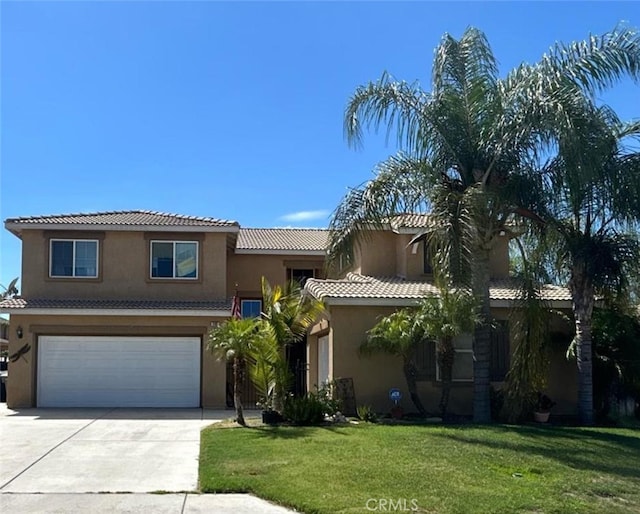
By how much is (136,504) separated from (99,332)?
1366cm

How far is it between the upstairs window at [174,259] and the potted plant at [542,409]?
11044mm

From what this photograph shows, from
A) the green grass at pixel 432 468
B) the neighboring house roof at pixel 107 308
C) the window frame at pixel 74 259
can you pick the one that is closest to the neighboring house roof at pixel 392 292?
the neighboring house roof at pixel 107 308

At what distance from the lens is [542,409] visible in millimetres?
17578

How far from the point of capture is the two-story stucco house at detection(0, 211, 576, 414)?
2005 centimetres

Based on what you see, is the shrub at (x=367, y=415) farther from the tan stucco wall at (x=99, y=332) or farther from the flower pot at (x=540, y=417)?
the tan stucco wall at (x=99, y=332)

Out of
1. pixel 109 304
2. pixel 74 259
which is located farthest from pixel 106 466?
pixel 74 259

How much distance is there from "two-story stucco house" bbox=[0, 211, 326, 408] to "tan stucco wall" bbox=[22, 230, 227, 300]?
31 mm

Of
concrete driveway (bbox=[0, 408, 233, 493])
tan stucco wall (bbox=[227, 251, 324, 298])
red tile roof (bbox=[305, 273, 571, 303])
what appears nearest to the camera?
concrete driveway (bbox=[0, 408, 233, 493])

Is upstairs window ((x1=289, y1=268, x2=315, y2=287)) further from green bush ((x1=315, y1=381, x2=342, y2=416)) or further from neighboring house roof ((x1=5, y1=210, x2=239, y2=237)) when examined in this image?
green bush ((x1=315, y1=381, x2=342, y2=416))

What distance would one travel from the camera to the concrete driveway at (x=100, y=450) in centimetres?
996

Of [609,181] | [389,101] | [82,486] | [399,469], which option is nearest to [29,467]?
[82,486]

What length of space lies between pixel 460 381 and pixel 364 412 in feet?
10.8

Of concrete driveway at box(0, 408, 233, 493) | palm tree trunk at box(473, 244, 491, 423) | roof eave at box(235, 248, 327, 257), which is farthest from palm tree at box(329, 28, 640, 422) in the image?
roof eave at box(235, 248, 327, 257)

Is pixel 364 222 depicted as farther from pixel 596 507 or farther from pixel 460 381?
pixel 596 507
